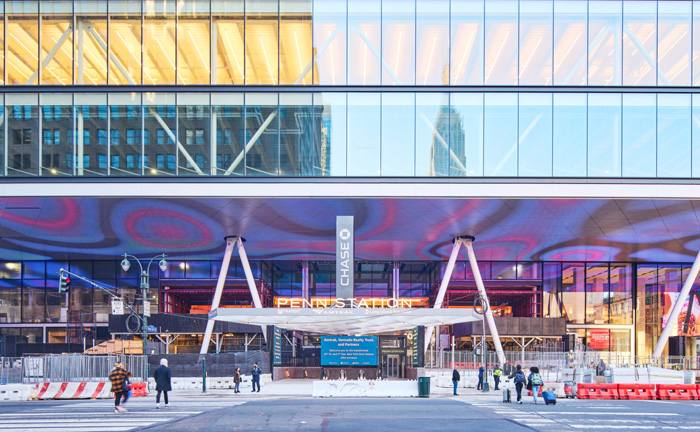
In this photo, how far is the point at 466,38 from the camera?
1516 inches

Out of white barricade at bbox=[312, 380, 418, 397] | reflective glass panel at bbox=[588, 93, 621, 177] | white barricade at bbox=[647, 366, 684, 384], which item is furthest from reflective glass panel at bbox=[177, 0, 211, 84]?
white barricade at bbox=[647, 366, 684, 384]

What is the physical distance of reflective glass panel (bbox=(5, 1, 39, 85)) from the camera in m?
38.3

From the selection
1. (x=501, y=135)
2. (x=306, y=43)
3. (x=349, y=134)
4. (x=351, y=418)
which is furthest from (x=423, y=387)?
(x=306, y=43)

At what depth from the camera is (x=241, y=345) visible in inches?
2258

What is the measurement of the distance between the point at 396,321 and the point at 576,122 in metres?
15.1

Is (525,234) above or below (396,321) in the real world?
above

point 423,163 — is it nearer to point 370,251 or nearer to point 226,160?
point 226,160

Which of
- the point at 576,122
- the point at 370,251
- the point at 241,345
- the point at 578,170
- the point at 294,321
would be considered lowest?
the point at 241,345

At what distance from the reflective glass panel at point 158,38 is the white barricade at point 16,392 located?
706 inches

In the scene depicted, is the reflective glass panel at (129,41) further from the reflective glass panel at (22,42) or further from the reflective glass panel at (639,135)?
the reflective glass panel at (639,135)

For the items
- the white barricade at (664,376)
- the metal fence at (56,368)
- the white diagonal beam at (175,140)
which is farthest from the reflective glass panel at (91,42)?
the white barricade at (664,376)

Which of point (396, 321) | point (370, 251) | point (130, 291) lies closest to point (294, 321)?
point (396, 321)

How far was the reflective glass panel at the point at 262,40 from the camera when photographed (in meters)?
38.4

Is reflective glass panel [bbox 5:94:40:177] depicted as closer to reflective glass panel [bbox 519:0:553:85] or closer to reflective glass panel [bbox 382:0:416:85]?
reflective glass panel [bbox 382:0:416:85]
